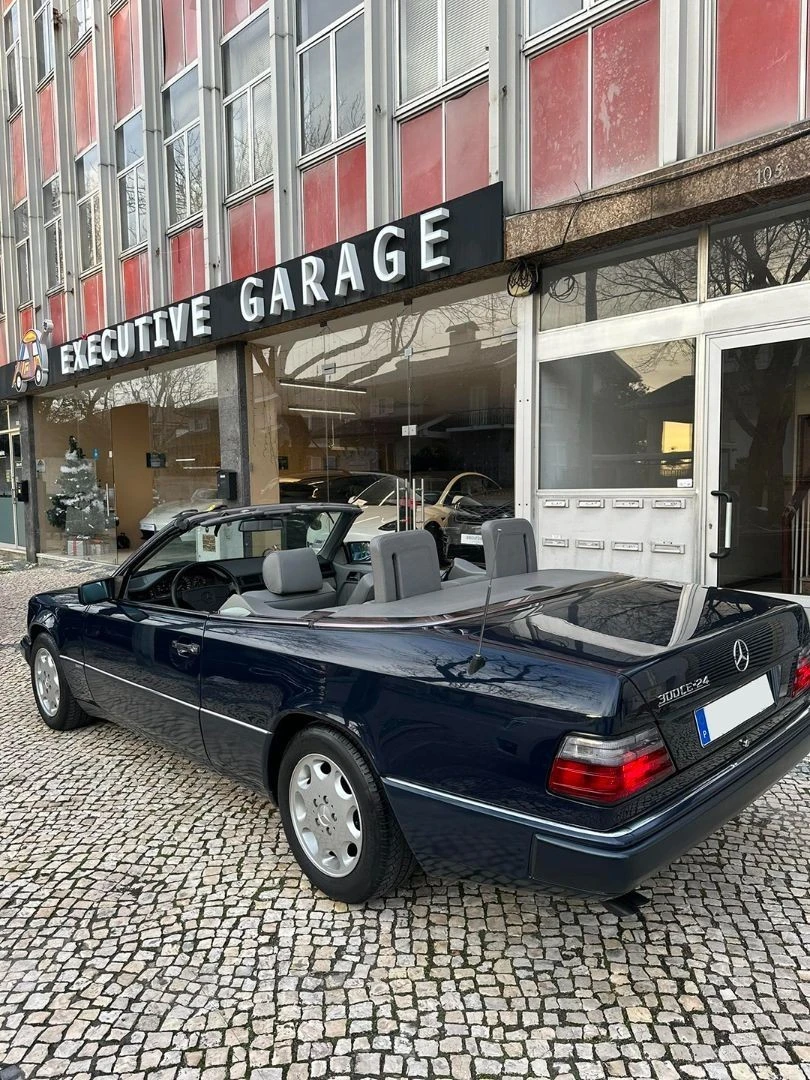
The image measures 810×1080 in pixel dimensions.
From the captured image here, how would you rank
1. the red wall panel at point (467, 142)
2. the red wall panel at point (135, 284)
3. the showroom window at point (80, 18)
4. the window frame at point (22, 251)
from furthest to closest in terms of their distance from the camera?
the window frame at point (22, 251), the showroom window at point (80, 18), the red wall panel at point (135, 284), the red wall panel at point (467, 142)

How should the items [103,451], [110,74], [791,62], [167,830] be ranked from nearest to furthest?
[167,830] → [791,62] → [110,74] → [103,451]

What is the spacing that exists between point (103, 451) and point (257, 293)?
827 centimetres

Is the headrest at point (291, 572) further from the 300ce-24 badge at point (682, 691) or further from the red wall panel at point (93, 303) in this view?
the red wall panel at point (93, 303)

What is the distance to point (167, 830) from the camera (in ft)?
11.0

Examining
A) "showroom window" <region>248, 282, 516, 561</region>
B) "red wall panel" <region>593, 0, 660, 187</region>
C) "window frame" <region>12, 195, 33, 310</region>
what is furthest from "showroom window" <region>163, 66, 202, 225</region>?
"red wall panel" <region>593, 0, 660, 187</region>

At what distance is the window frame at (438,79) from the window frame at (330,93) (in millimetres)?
530

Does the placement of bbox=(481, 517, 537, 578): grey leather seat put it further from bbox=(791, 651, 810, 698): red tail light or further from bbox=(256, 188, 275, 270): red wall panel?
bbox=(256, 188, 275, 270): red wall panel

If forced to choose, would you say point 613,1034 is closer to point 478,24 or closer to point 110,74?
point 478,24

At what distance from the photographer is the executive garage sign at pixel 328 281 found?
22.9 feet

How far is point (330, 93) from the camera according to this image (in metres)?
9.06

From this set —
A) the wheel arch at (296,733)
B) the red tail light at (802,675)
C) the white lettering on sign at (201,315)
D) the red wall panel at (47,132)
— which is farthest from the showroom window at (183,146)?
the red tail light at (802,675)

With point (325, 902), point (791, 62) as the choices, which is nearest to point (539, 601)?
point (325, 902)

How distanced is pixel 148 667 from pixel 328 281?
6.15 m

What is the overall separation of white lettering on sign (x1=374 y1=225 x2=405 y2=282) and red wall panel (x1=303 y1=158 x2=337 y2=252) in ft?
5.06
